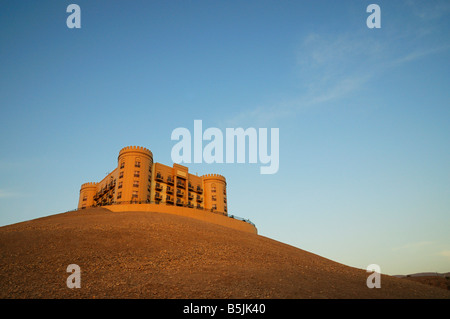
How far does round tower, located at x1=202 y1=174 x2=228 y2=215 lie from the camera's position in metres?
82.2

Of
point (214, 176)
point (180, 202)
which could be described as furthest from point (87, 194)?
point (214, 176)

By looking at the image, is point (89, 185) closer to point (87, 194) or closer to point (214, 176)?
point (87, 194)

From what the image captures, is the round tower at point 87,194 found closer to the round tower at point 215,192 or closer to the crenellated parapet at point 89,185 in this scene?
the crenellated parapet at point 89,185

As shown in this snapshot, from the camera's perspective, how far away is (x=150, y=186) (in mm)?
70062

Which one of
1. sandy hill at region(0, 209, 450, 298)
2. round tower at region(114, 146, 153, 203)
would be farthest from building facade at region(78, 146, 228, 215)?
sandy hill at region(0, 209, 450, 298)

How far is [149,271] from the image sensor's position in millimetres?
21953

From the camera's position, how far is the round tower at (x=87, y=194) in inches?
3388

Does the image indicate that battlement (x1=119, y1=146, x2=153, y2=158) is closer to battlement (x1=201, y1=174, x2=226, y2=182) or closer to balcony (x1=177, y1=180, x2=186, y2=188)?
balcony (x1=177, y1=180, x2=186, y2=188)
